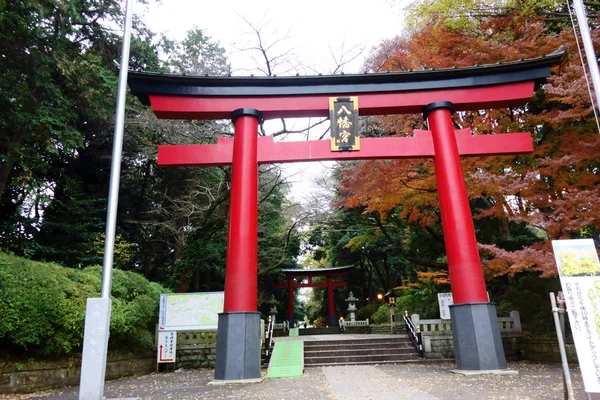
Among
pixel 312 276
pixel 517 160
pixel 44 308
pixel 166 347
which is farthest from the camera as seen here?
pixel 312 276

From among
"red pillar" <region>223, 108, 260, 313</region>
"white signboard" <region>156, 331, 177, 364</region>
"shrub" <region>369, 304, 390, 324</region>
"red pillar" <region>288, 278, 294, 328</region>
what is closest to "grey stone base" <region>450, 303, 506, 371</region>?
"red pillar" <region>223, 108, 260, 313</region>

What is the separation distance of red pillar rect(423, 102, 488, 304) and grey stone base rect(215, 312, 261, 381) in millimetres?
4105

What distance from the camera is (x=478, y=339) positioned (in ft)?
23.1

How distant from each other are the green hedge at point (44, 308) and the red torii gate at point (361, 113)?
9.73 feet

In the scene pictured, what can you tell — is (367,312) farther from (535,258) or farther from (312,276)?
(535,258)

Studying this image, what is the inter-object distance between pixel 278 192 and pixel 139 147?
24.1ft

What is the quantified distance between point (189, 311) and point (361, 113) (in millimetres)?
7134

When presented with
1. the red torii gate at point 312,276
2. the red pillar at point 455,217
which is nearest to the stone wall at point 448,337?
the red pillar at point 455,217

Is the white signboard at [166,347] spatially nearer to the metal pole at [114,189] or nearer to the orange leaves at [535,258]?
the metal pole at [114,189]

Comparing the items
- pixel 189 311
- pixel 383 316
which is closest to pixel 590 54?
pixel 189 311

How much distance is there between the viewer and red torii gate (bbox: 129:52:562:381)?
7.61 meters

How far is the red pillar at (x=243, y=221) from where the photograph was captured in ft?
24.3

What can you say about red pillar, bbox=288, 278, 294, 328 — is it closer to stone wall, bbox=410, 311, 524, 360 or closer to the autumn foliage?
the autumn foliage

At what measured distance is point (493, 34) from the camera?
10.1 metres
